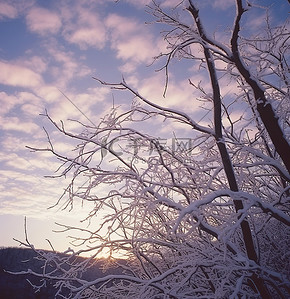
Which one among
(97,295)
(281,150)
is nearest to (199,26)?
(281,150)

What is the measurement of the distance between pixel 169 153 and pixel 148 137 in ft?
2.03

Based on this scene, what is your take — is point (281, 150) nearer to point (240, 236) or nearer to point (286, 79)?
point (286, 79)

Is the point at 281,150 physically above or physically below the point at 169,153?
below

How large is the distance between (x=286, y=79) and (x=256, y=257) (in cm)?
287

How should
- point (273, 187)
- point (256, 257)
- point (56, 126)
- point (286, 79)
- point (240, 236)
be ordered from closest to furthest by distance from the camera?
1. point (56, 126)
2. point (256, 257)
3. point (286, 79)
4. point (240, 236)
5. point (273, 187)

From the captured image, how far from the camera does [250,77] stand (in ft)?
14.2

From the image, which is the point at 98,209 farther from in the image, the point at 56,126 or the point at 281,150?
the point at 281,150

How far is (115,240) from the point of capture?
448 cm

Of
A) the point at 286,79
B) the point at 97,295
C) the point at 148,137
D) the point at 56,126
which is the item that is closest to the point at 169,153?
the point at 148,137

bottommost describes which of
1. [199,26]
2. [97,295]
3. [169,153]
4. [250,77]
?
[97,295]

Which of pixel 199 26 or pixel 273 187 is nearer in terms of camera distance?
pixel 199 26

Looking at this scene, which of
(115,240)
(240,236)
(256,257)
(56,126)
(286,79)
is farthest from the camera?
(240,236)

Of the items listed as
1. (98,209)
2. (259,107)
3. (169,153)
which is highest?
(259,107)

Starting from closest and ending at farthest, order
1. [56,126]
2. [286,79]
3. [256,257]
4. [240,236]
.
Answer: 1. [56,126]
2. [256,257]
3. [286,79]
4. [240,236]
